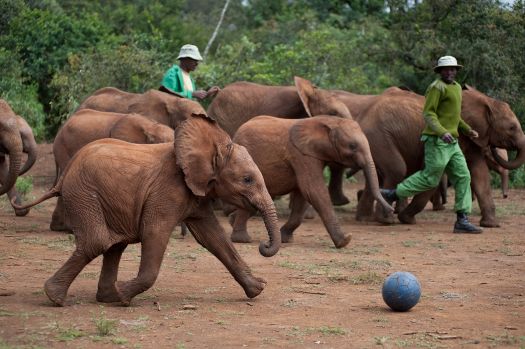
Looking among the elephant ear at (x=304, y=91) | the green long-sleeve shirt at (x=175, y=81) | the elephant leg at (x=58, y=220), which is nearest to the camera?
the elephant leg at (x=58, y=220)

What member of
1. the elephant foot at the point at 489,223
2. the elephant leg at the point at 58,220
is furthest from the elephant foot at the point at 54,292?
the elephant foot at the point at 489,223

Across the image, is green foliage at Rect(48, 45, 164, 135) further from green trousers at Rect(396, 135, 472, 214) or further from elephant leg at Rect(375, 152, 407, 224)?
green trousers at Rect(396, 135, 472, 214)

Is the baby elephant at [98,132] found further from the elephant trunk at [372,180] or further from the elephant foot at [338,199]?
the elephant foot at [338,199]

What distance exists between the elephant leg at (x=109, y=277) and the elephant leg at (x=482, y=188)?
7241mm

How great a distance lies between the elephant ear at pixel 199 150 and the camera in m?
8.46

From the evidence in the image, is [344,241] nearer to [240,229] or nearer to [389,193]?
[240,229]

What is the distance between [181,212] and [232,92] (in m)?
8.37

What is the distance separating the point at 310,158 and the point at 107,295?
4301mm

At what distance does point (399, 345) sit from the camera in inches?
286

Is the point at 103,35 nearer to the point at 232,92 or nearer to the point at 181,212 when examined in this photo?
the point at 232,92

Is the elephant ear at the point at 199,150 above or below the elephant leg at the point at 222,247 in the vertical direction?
above

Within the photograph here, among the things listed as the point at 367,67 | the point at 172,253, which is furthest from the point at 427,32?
the point at 172,253

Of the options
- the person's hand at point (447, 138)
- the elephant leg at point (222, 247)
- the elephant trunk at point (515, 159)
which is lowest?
the elephant leg at point (222, 247)

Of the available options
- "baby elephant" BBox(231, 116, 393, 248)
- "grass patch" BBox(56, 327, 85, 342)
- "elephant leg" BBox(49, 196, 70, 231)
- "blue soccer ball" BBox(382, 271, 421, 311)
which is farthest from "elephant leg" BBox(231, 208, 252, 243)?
"grass patch" BBox(56, 327, 85, 342)
